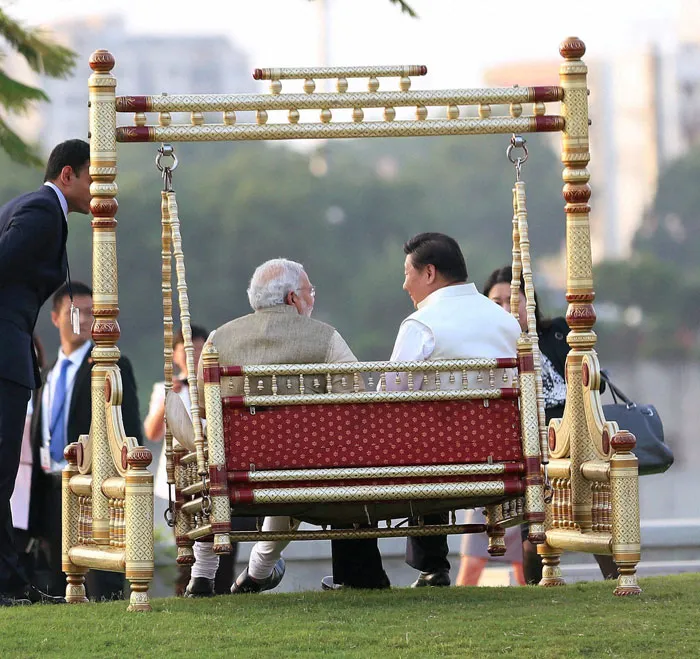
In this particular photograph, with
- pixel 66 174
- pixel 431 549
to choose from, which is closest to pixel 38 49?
pixel 66 174

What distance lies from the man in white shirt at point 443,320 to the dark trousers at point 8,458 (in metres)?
1.55

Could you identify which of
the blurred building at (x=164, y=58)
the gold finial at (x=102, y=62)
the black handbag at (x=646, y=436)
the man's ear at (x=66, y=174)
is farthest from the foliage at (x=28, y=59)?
the blurred building at (x=164, y=58)

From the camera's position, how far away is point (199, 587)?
25.2 feet

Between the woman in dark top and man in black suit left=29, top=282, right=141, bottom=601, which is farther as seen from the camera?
man in black suit left=29, top=282, right=141, bottom=601

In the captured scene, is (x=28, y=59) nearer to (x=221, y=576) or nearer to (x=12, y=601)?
(x=221, y=576)

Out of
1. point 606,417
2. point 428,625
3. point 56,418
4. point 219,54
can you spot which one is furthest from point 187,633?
point 219,54

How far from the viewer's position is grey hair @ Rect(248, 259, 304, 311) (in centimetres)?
695

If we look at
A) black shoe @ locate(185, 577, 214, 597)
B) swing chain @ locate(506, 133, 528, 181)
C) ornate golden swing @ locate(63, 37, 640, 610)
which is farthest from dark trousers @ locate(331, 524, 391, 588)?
swing chain @ locate(506, 133, 528, 181)

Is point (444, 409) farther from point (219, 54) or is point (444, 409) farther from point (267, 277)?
point (219, 54)

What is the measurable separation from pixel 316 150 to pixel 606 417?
235ft

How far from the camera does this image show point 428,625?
240 inches

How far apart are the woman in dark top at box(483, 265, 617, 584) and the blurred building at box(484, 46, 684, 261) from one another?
82079 millimetres

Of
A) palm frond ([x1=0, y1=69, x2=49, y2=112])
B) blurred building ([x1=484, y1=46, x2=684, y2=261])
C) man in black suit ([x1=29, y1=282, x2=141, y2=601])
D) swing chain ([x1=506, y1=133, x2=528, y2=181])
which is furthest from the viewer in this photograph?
blurred building ([x1=484, y1=46, x2=684, y2=261])

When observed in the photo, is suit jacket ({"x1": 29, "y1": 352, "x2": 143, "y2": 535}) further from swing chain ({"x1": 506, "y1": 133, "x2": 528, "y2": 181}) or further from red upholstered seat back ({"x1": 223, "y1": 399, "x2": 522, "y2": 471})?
swing chain ({"x1": 506, "y1": 133, "x2": 528, "y2": 181})
